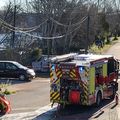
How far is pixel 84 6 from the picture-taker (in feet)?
197

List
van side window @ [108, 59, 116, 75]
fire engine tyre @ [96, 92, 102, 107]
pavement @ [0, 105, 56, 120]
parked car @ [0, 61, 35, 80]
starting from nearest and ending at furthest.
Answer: pavement @ [0, 105, 56, 120]
fire engine tyre @ [96, 92, 102, 107]
van side window @ [108, 59, 116, 75]
parked car @ [0, 61, 35, 80]

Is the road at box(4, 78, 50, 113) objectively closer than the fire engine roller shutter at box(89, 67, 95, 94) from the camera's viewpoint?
No

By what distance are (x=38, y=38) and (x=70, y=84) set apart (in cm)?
3328

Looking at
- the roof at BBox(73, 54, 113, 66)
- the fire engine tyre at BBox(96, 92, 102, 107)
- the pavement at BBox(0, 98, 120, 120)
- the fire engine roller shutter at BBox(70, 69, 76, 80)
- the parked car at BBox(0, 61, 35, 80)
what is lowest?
the pavement at BBox(0, 98, 120, 120)

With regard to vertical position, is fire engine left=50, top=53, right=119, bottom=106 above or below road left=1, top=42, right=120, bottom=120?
above

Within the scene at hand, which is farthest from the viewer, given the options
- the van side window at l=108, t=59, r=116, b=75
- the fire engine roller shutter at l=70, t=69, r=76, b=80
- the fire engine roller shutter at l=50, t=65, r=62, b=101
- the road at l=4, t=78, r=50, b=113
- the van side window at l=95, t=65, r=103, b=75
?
the van side window at l=108, t=59, r=116, b=75

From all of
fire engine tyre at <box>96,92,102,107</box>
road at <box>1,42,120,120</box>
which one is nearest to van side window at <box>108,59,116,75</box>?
road at <box>1,42,120,120</box>

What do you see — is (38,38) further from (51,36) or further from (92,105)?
(92,105)

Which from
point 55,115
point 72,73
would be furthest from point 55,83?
point 55,115

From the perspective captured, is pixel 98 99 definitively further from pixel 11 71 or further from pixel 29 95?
pixel 11 71

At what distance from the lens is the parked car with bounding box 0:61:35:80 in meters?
37.1

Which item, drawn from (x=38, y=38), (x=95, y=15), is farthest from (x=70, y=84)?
(x=95, y=15)

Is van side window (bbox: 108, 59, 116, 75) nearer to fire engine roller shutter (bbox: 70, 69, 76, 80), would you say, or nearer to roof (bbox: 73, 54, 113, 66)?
roof (bbox: 73, 54, 113, 66)

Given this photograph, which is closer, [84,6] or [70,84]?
[70,84]
